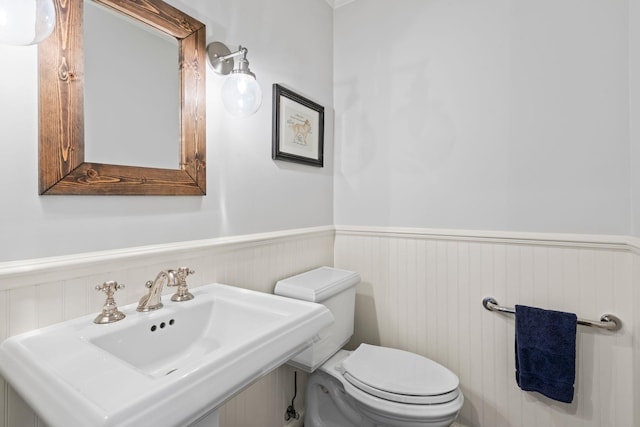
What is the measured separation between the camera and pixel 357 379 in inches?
52.9

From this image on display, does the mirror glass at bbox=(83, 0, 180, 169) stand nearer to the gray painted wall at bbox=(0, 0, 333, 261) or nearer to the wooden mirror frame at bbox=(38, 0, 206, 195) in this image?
the wooden mirror frame at bbox=(38, 0, 206, 195)

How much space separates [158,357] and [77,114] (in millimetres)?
693

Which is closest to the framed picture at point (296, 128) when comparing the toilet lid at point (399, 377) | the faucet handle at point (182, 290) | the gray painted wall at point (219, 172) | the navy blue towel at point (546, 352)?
the gray painted wall at point (219, 172)

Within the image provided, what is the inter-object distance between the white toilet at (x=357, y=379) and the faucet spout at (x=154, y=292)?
607mm

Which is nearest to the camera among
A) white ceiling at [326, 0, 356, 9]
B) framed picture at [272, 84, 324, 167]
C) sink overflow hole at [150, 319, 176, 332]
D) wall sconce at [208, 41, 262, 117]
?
sink overflow hole at [150, 319, 176, 332]

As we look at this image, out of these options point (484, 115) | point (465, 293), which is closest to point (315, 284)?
point (465, 293)

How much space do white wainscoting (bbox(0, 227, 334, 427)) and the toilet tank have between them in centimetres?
11

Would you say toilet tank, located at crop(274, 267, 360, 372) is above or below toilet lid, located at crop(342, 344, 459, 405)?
above

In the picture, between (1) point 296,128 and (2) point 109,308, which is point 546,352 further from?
(2) point 109,308

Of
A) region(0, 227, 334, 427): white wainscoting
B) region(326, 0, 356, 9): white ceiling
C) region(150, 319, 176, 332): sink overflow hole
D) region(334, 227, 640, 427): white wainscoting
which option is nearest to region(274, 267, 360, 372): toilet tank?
region(0, 227, 334, 427): white wainscoting

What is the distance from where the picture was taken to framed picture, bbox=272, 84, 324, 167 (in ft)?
5.03

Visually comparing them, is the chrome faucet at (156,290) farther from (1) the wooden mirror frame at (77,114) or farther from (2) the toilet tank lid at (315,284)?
(2) the toilet tank lid at (315,284)

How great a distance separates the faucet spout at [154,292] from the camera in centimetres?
91

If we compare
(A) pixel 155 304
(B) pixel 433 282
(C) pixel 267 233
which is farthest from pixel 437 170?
(A) pixel 155 304
